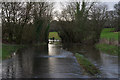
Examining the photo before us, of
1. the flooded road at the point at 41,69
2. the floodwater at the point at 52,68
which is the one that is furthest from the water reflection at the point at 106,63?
the flooded road at the point at 41,69

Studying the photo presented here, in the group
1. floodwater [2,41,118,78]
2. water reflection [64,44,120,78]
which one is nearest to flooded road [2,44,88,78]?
floodwater [2,41,118,78]

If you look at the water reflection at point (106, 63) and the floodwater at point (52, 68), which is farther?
the water reflection at point (106, 63)

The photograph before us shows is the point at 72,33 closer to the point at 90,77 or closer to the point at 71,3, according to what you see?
the point at 71,3

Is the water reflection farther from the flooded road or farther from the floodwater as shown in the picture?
the flooded road

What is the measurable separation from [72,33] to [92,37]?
10473mm

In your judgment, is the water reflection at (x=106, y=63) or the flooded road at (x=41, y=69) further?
the water reflection at (x=106, y=63)

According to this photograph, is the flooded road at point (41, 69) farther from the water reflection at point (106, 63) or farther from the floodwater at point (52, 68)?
the water reflection at point (106, 63)

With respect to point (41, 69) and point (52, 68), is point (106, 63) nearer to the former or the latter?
point (52, 68)

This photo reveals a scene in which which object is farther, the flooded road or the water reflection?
the water reflection

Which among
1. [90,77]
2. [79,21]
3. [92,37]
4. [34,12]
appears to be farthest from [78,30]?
[90,77]

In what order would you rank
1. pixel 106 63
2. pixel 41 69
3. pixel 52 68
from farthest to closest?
pixel 106 63 < pixel 52 68 < pixel 41 69

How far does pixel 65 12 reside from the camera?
57.2 m

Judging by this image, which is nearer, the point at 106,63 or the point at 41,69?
the point at 41,69

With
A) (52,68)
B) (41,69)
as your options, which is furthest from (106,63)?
(41,69)
